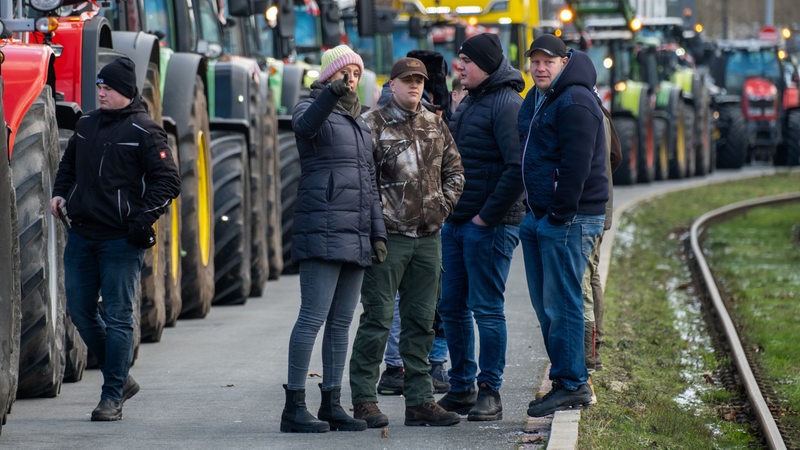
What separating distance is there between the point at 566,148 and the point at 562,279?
630 mm

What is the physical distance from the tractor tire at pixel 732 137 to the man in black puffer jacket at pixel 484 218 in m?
31.3

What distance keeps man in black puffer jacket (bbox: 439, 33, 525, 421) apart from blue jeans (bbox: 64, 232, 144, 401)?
5.09 feet

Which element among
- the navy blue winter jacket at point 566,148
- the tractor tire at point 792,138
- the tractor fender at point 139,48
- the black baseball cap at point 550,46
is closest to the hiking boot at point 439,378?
the navy blue winter jacket at point 566,148

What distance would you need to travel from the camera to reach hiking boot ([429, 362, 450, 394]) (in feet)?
31.8

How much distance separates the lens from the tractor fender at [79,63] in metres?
9.84

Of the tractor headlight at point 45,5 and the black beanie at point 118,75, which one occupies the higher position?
the tractor headlight at point 45,5

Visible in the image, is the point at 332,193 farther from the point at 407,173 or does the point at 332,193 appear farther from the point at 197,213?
the point at 197,213

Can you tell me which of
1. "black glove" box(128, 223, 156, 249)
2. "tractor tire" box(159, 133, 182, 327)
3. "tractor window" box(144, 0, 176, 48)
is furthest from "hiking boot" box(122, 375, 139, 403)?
"tractor window" box(144, 0, 176, 48)

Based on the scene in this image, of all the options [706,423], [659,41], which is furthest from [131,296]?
[659,41]

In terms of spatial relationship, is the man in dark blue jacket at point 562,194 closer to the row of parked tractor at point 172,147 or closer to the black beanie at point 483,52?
the black beanie at point 483,52

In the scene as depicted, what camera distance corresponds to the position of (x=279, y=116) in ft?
54.3

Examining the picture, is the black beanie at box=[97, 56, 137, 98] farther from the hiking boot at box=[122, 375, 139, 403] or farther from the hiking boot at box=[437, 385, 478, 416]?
the hiking boot at box=[437, 385, 478, 416]

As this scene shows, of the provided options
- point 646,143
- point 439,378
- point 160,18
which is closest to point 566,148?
point 439,378

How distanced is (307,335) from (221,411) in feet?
3.05
